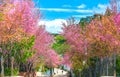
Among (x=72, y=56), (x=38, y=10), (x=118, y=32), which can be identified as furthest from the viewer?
(x=72, y=56)

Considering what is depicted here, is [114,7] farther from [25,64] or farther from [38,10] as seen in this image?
[25,64]

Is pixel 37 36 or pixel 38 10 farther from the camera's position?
pixel 37 36

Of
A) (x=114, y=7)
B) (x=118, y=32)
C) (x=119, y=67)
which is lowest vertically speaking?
(x=119, y=67)

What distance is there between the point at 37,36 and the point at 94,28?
676cm

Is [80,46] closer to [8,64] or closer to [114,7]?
[8,64]

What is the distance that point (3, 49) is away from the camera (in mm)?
33625

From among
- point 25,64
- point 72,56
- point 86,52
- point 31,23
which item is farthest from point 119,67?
point 31,23

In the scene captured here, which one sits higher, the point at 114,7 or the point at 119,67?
the point at 114,7

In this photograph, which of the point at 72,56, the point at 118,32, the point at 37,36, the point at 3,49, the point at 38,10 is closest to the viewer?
the point at 118,32

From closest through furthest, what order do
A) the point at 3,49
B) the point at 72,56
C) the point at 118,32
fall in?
the point at 118,32
the point at 3,49
the point at 72,56

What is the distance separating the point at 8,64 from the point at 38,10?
7.39 m

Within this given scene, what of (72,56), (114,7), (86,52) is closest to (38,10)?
(114,7)

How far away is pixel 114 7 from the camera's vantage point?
3061cm

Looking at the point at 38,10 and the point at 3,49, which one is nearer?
the point at 3,49
